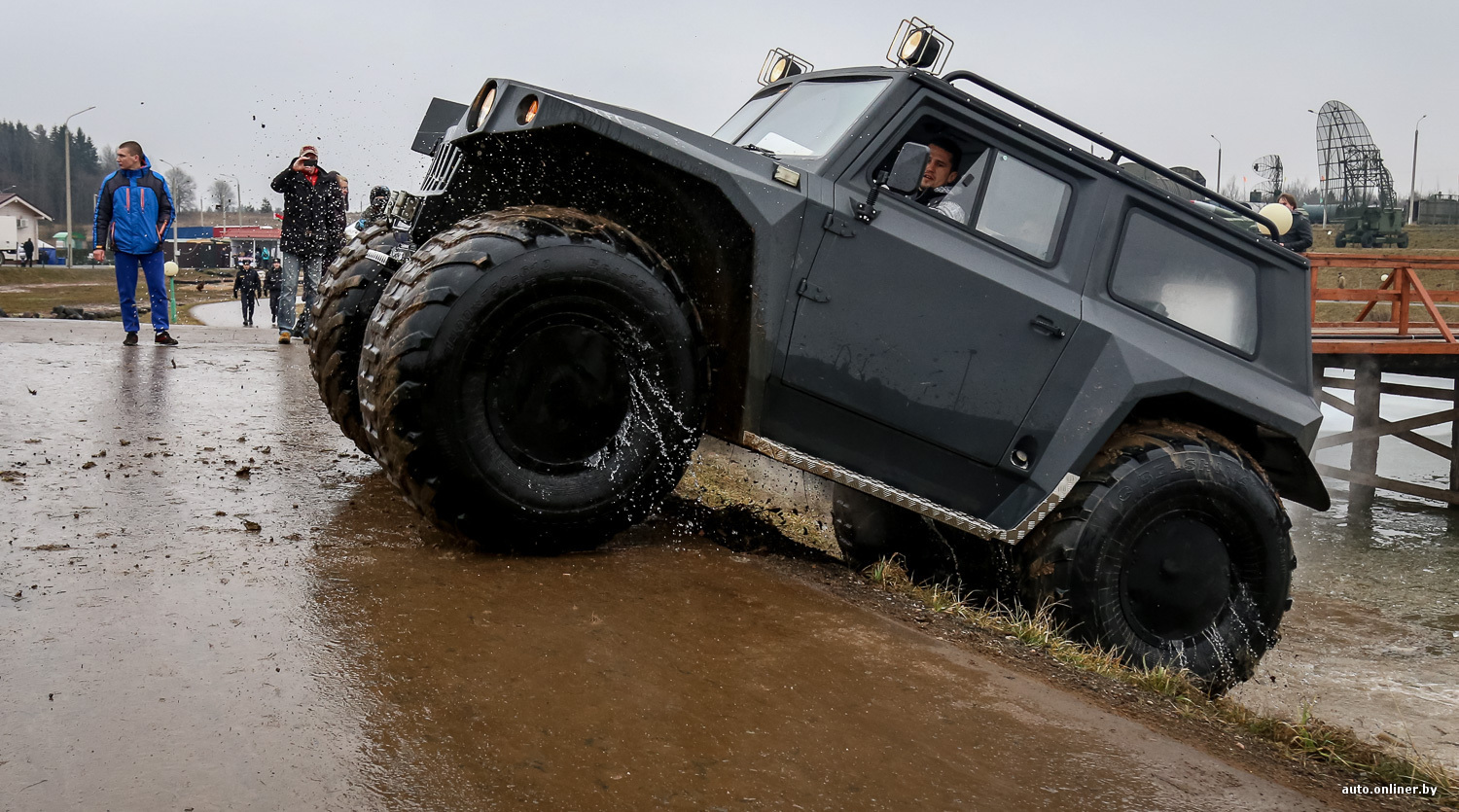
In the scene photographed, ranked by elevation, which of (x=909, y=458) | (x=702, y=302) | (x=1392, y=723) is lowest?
(x=1392, y=723)

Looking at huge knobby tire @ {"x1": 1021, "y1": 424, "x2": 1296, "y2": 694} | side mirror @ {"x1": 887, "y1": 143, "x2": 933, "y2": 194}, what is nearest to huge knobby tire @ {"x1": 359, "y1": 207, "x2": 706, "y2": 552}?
side mirror @ {"x1": 887, "y1": 143, "x2": 933, "y2": 194}

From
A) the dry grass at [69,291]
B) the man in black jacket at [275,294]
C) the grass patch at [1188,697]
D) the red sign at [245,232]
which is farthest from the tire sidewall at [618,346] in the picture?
the red sign at [245,232]

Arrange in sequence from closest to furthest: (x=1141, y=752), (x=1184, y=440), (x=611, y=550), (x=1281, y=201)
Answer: (x=1141, y=752) < (x=611, y=550) < (x=1184, y=440) < (x=1281, y=201)

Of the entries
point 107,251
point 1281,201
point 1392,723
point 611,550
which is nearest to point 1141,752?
point 611,550

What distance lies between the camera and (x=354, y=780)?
2.04m

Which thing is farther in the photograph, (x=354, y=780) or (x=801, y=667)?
(x=801, y=667)

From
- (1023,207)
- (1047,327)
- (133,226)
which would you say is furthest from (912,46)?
(133,226)

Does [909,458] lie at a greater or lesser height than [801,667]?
A: greater

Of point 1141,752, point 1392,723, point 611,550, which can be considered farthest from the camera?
point 1392,723

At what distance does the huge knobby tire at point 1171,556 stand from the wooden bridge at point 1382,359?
10700mm

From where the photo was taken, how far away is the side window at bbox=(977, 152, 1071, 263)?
13.8ft

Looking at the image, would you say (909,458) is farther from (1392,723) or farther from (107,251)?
(107,251)

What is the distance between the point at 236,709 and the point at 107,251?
905cm

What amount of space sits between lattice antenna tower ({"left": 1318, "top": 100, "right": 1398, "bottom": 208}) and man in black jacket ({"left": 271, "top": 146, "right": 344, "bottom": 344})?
4618 cm
